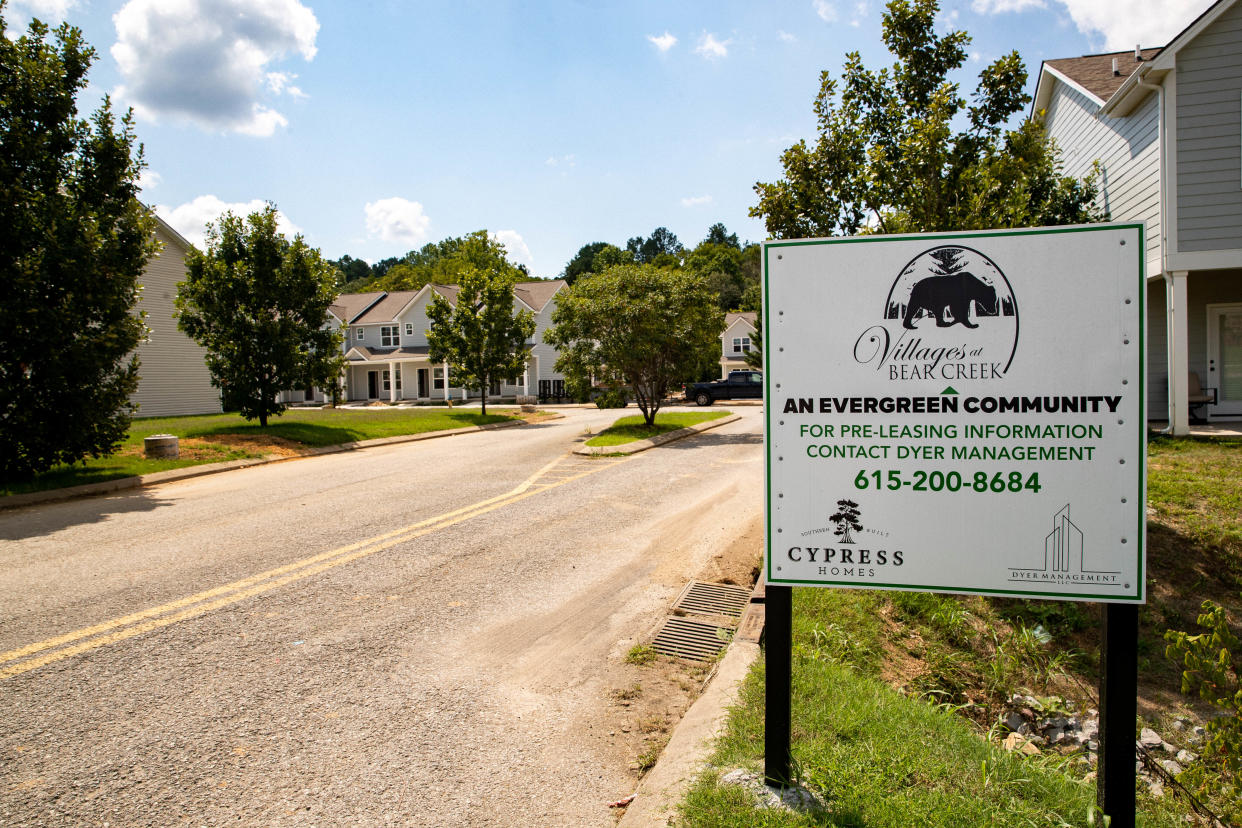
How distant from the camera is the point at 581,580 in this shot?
697cm

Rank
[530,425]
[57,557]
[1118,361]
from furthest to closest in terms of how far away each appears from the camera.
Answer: [530,425], [57,557], [1118,361]

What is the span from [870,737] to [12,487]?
13919mm

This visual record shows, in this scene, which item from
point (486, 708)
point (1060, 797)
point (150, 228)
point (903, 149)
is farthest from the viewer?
point (150, 228)

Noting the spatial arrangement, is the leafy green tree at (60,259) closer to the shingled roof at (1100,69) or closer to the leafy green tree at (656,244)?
the shingled roof at (1100,69)

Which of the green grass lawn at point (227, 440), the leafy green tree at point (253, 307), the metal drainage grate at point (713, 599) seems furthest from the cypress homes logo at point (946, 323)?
the leafy green tree at point (253, 307)

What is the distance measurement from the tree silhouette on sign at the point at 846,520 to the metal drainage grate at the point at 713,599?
9.82ft

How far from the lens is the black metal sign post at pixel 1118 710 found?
2947 mm

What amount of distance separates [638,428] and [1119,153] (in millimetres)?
13508

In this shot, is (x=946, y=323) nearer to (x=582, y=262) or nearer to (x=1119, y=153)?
(x=1119, y=153)

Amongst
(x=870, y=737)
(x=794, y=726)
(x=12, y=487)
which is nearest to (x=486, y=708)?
(x=794, y=726)

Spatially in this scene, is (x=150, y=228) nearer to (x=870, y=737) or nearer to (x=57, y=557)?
(x=57, y=557)

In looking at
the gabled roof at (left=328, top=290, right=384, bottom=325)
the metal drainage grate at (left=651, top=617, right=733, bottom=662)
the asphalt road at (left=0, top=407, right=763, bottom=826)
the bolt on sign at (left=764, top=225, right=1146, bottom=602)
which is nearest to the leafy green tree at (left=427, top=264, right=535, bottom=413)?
the asphalt road at (left=0, top=407, right=763, bottom=826)

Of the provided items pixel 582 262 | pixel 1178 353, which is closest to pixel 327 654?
pixel 1178 353

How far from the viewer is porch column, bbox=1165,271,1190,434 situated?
40.9 feet
